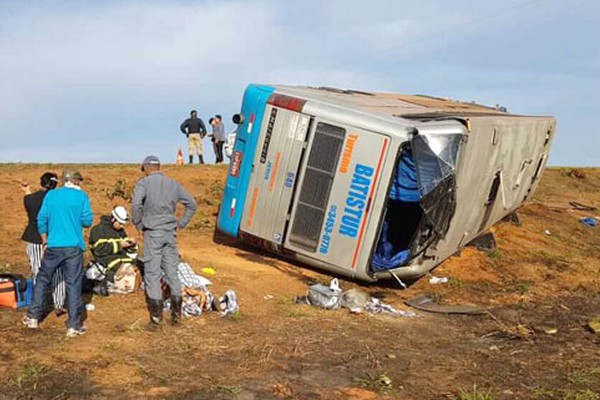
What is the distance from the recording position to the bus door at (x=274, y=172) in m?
11.3

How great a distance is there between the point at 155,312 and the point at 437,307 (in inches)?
179

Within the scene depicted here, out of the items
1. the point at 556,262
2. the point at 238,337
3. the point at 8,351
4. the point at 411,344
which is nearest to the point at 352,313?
the point at 411,344

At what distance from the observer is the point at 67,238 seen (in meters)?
7.71

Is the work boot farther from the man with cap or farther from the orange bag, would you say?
the orange bag

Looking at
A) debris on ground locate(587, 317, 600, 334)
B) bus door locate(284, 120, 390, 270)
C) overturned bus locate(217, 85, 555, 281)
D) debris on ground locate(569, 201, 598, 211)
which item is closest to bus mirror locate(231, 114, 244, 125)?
overturned bus locate(217, 85, 555, 281)

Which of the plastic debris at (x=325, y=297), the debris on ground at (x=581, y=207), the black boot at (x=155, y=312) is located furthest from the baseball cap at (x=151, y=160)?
the debris on ground at (x=581, y=207)

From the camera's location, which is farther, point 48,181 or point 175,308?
point 48,181

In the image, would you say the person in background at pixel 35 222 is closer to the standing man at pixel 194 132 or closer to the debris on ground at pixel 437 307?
the debris on ground at pixel 437 307

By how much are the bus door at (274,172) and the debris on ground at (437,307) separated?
95.3 inches

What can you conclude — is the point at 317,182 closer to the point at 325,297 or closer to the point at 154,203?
the point at 325,297

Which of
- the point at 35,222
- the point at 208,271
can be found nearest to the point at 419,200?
the point at 208,271

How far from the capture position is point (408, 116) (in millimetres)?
11219

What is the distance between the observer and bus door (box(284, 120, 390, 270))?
10.7 meters

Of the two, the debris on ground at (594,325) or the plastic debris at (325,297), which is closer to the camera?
the debris on ground at (594,325)
